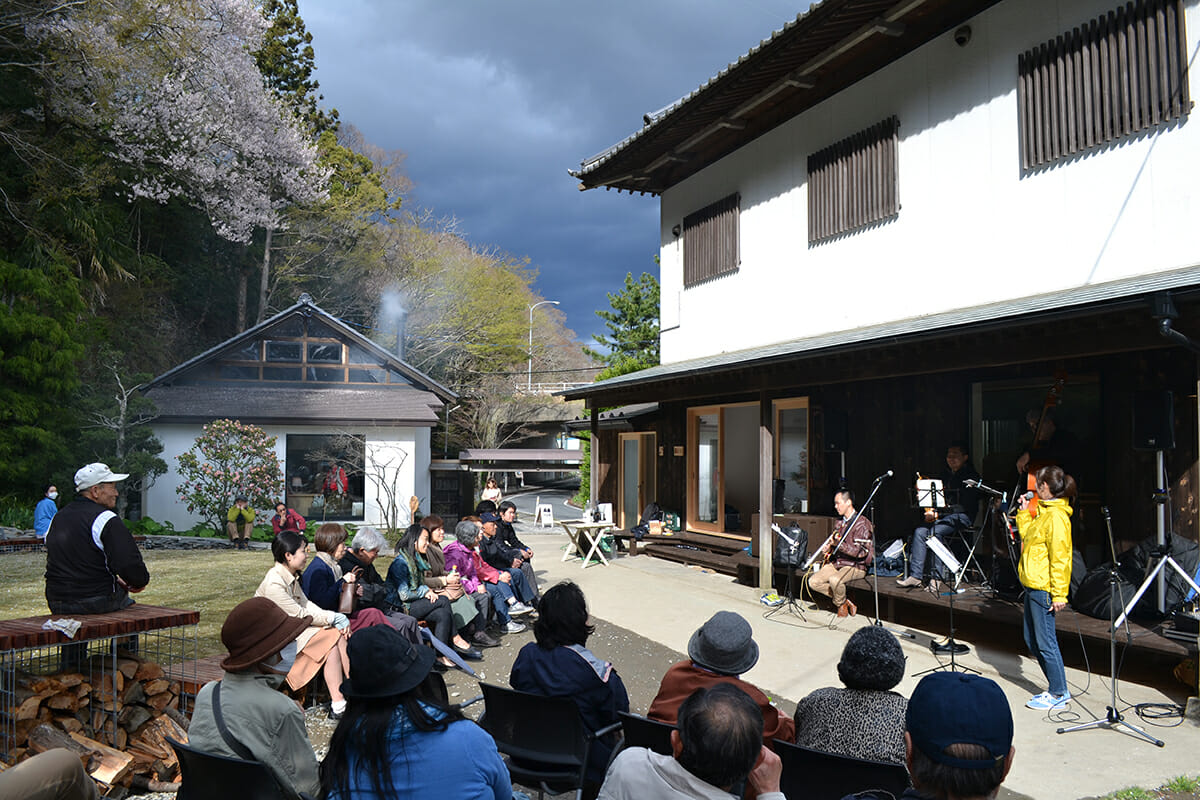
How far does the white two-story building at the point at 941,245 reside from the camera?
21.5 feet

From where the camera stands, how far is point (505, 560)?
27.7 ft

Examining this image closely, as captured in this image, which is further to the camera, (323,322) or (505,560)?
(323,322)

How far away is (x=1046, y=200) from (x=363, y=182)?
29.7 meters

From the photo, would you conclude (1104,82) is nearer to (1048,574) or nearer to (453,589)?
(1048,574)

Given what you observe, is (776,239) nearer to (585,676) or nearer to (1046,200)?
(1046,200)

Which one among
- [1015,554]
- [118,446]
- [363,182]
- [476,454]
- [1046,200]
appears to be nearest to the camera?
[1015,554]

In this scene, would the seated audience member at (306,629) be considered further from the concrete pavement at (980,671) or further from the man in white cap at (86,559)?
the concrete pavement at (980,671)

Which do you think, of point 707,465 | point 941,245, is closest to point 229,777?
point 941,245

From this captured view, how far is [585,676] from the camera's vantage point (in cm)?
352

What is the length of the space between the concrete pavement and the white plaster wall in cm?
356

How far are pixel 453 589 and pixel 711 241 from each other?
26.1ft

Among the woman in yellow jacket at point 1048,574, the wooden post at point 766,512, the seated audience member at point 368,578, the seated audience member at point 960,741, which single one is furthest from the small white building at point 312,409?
the seated audience member at point 960,741

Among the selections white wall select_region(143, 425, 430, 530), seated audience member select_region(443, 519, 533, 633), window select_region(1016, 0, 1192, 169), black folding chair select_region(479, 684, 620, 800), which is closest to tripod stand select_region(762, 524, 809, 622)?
seated audience member select_region(443, 519, 533, 633)

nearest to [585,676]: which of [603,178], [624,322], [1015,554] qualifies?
[1015,554]
